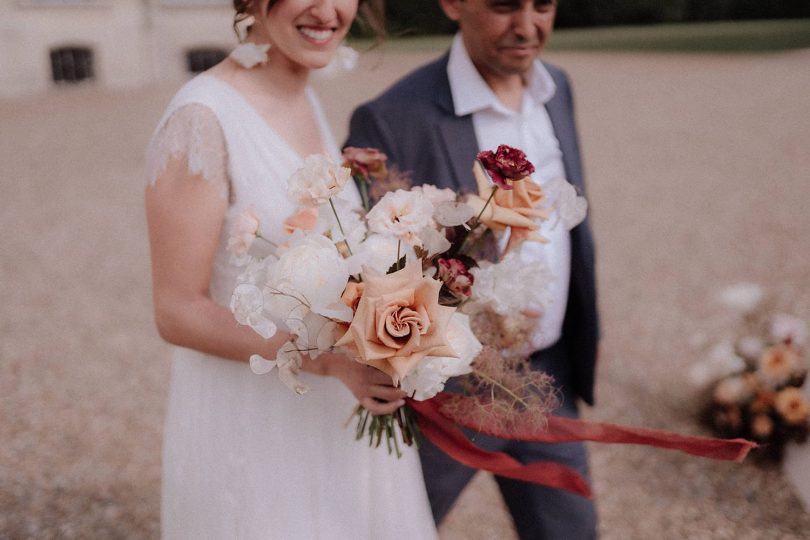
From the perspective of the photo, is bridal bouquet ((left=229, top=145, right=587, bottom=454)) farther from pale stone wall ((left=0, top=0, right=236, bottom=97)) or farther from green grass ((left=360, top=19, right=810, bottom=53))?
green grass ((left=360, top=19, right=810, bottom=53))

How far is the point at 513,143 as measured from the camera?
2383 millimetres

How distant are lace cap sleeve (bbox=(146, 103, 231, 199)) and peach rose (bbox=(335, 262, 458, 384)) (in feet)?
1.79

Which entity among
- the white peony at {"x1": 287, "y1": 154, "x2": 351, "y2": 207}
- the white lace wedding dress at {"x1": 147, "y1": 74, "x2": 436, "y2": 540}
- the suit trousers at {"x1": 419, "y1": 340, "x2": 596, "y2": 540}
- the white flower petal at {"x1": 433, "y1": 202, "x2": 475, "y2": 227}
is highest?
the white peony at {"x1": 287, "y1": 154, "x2": 351, "y2": 207}

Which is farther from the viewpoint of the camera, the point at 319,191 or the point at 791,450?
the point at 791,450

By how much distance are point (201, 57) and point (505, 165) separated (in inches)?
708

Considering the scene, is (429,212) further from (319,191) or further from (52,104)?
(52,104)

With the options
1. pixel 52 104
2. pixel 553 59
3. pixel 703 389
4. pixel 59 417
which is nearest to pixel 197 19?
pixel 52 104

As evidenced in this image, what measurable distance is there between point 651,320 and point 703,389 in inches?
54.1

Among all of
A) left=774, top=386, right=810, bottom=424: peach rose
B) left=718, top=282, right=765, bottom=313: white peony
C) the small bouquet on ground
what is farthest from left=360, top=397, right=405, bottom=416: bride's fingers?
left=718, top=282, right=765, bottom=313: white peony

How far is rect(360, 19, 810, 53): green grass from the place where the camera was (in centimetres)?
1961

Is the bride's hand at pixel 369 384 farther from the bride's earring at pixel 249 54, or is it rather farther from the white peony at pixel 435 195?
the bride's earring at pixel 249 54

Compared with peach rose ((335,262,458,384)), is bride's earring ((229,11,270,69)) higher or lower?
higher

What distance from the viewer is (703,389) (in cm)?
414

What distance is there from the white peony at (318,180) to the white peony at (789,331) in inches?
124
